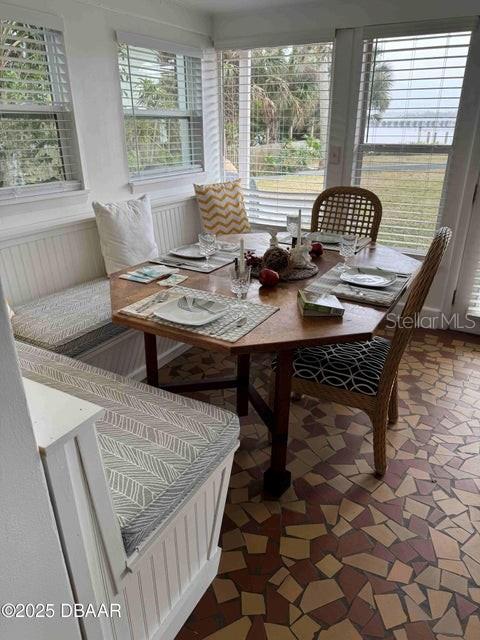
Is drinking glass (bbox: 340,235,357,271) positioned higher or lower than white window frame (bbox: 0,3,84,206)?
lower

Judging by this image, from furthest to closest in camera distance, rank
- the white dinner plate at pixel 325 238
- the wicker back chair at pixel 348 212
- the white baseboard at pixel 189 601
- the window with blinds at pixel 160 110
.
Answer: the window with blinds at pixel 160 110
the wicker back chair at pixel 348 212
the white dinner plate at pixel 325 238
the white baseboard at pixel 189 601

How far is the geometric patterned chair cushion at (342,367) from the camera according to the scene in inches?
70.0

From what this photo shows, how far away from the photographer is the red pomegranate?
1.80 metres

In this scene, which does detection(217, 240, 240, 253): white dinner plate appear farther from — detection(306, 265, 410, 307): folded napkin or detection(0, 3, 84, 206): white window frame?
detection(0, 3, 84, 206): white window frame

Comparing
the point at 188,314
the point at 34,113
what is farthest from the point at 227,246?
the point at 34,113

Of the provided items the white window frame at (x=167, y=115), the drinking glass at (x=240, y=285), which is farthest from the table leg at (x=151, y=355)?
the white window frame at (x=167, y=115)

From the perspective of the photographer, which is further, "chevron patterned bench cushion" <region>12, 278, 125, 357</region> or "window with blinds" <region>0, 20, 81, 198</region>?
"window with blinds" <region>0, 20, 81, 198</region>

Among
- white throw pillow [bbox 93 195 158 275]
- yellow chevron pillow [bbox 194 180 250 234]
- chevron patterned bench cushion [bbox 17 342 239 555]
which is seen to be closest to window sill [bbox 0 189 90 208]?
white throw pillow [bbox 93 195 158 275]

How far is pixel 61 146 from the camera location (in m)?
2.51

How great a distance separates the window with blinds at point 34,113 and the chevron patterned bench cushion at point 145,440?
1.27 meters

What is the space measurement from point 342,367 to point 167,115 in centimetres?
243

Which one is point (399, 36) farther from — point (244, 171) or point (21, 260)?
point (21, 260)

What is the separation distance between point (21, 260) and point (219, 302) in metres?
1.25

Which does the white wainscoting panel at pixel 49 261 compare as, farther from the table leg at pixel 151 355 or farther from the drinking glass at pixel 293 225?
the drinking glass at pixel 293 225
